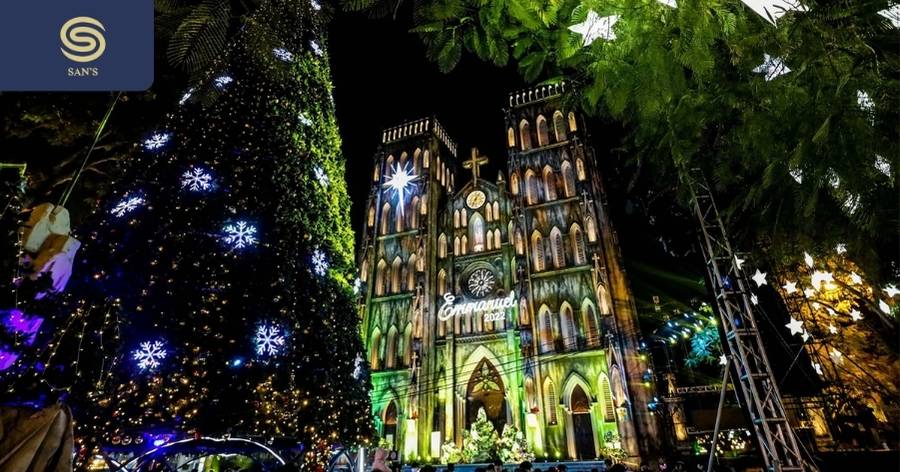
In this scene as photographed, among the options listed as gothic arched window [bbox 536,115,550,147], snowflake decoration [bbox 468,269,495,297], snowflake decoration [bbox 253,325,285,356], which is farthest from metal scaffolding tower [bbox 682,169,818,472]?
gothic arched window [bbox 536,115,550,147]

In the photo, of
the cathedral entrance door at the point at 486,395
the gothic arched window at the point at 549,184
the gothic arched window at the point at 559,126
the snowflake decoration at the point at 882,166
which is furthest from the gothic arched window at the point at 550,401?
the snowflake decoration at the point at 882,166

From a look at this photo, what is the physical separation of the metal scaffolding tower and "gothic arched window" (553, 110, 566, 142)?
25.2 m

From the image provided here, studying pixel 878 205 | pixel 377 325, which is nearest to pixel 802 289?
pixel 878 205

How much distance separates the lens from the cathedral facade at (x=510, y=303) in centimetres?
2220

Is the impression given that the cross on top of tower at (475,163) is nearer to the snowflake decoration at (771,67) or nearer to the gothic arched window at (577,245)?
the gothic arched window at (577,245)

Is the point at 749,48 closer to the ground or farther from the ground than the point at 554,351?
closer to the ground

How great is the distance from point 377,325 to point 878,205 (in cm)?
2814

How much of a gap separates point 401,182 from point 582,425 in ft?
72.8

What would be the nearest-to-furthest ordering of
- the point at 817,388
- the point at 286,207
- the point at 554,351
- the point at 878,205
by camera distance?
the point at 878,205
the point at 286,207
the point at 817,388
the point at 554,351

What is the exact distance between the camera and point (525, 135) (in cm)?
3159

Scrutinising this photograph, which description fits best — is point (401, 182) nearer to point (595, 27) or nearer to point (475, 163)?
point (475, 163)

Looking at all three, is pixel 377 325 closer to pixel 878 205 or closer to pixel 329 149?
pixel 329 149

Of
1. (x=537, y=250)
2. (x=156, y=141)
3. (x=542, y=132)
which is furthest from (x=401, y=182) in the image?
(x=156, y=141)

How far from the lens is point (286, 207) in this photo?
6961mm
